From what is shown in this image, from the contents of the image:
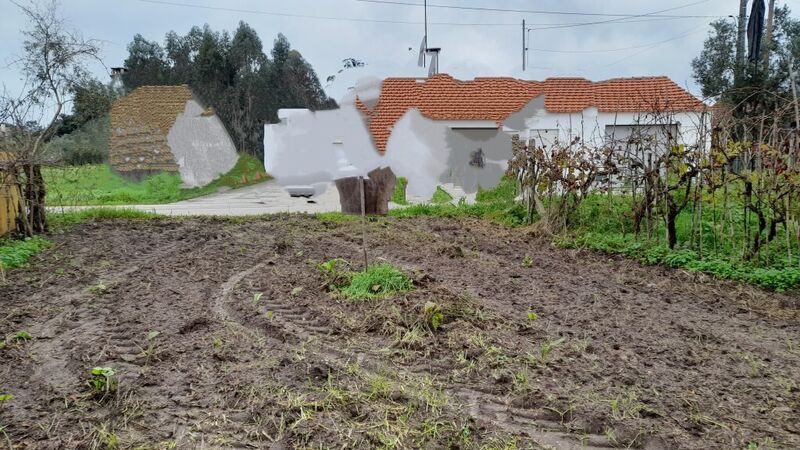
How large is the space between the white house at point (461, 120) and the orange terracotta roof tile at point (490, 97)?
20 mm

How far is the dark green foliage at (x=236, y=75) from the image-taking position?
10898 mm

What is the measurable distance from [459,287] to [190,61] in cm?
878

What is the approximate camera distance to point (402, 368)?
346 centimetres

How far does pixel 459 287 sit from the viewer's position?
529cm

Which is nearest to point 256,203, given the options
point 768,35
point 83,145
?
point 83,145

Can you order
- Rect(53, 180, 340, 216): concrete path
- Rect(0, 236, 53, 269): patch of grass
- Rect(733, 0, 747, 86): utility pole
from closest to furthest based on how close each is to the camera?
Rect(0, 236, 53, 269): patch of grass → Rect(53, 180, 340, 216): concrete path → Rect(733, 0, 747, 86): utility pole

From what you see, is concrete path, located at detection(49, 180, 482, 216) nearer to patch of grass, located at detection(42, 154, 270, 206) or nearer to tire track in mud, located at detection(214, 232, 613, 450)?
patch of grass, located at detection(42, 154, 270, 206)

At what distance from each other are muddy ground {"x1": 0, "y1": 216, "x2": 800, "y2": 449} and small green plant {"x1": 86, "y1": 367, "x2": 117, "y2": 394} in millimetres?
47

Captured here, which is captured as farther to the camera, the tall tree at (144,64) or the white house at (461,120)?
the tall tree at (144,64)

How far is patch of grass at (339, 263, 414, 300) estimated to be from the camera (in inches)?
190

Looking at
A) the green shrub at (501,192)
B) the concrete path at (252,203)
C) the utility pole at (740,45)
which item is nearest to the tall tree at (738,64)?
the utility pole at (740,45)

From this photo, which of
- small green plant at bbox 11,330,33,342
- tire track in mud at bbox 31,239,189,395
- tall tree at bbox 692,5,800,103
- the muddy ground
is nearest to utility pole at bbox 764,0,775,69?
tall tree at bbox 692,5,800,103

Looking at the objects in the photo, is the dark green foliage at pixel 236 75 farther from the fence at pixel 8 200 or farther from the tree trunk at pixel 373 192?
the fence at pixel 8 200

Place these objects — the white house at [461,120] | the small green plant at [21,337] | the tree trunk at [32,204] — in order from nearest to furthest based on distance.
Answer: the small green plant at [21,337] → the tree trunk at [32,204] → the white house at [461,120]
